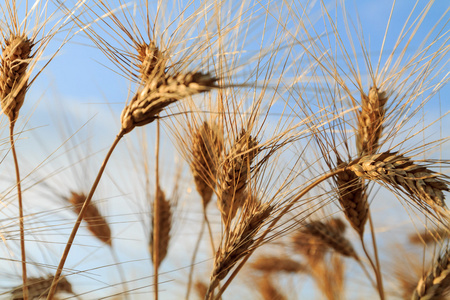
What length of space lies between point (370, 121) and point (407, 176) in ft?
1.17

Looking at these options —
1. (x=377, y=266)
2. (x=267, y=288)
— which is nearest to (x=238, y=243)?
(x=377, y=266)

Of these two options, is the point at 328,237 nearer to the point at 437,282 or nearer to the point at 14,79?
the point at 437,282

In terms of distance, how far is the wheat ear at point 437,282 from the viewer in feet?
3.77

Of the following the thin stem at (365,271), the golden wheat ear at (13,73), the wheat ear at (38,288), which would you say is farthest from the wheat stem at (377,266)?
the golden wheat ear at (13,73)

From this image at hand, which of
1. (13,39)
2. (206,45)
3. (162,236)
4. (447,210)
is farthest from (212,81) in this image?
(162,236)

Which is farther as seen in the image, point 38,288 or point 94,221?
point 94,221

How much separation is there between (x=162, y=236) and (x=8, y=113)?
2.16ft

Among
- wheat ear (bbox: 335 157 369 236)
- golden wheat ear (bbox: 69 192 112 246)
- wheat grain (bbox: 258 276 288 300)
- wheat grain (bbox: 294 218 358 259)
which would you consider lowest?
wheat grain (bbox: 258 276 288 300)

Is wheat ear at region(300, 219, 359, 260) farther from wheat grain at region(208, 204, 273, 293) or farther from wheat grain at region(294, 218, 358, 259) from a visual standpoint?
wheat grain at region(208, 204, 273, 293)

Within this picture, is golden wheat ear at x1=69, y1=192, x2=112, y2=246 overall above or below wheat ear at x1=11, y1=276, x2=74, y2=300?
above

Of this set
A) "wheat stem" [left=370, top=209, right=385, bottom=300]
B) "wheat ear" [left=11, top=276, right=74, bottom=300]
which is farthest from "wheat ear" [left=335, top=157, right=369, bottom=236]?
"wheat ear" [left=11, top=276, right=74, bottom=300]

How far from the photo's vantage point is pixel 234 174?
3.75 ft

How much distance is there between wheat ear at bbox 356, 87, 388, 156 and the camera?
1298mm

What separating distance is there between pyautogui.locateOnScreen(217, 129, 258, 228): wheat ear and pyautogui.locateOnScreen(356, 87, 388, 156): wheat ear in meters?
0.34
